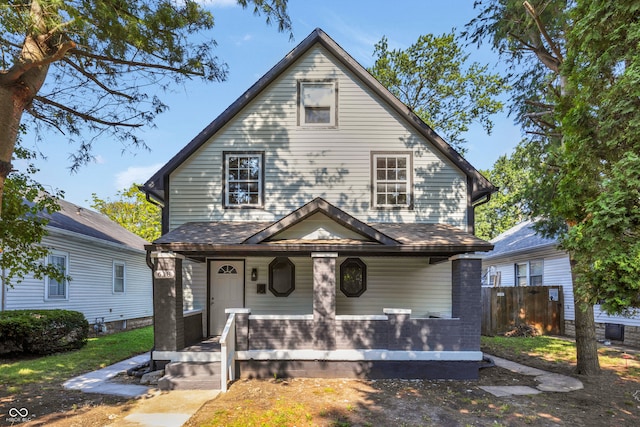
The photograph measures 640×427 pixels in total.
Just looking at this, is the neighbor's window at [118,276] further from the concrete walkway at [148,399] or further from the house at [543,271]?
the house at [543,271]

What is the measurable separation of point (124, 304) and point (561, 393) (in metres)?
16.7

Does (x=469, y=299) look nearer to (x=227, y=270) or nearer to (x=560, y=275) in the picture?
(x=227, y=270)

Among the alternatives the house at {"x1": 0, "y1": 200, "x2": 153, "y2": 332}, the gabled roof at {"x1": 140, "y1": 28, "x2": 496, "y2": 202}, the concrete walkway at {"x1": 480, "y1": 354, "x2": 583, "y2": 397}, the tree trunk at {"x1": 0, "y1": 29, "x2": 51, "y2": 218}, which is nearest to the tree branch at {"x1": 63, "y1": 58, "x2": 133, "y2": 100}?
the tree trunk at {"x1": 0, "y1": 29, "x2": 51, "y2": 218}

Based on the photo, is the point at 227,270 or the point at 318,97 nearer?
the point at 227,270

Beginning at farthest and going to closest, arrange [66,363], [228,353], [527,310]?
1. [527,310]
2. [66,363]
3. [228,353]

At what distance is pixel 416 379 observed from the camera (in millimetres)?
7766

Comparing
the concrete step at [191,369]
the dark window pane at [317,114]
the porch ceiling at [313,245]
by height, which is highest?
the dark window pane at [317,114]

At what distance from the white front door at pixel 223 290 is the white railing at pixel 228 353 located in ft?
7.30

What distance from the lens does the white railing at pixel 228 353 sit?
6977 mm

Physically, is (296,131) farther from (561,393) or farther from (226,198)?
(561,393)

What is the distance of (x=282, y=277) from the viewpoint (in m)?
10.0

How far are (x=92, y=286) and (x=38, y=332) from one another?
507cm

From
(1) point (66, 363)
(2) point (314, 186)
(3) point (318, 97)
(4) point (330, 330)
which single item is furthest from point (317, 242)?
(1) point (66, 363)

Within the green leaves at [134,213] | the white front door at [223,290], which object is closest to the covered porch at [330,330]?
the white front door at [223,290]
